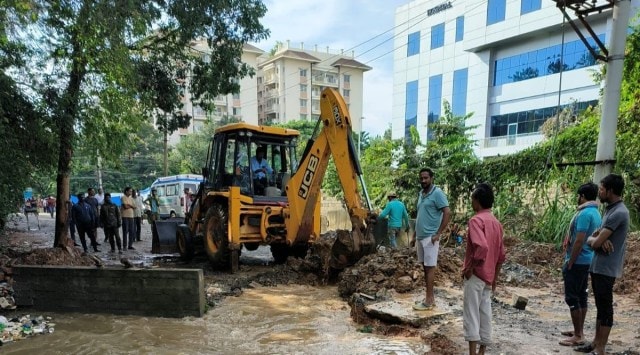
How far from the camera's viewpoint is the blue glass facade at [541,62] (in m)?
24.3

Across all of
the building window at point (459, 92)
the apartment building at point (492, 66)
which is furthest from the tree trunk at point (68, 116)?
the building window at point (459, 92)

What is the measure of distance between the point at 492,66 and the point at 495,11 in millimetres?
3562

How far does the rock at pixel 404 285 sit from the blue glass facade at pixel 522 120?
2317cm

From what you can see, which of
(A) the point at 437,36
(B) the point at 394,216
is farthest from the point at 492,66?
(B) the point at 394,216

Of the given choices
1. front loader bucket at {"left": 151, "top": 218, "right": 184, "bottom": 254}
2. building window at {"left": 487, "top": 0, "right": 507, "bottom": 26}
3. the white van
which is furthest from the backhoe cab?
building window at {"left": 487, "top": 0, "right": 507, "bottom": 26}

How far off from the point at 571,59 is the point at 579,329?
84.5 feet

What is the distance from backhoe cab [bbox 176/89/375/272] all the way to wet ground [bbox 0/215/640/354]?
0.57 m

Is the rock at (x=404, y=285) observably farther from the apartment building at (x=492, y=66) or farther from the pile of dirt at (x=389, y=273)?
the apartment building at (x=492, y=66)

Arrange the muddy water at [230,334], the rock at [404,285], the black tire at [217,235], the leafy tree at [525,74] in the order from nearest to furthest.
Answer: the muddy water at [230,334]
the rock at [404,285]
the black tire at [217,235]
the leafy tree at [525,74]

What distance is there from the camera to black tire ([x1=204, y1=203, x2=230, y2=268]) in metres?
8.04

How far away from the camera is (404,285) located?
19.7 feet

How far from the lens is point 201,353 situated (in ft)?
14.4

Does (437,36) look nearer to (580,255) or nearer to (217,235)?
(217,235)

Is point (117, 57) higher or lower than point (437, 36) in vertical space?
lower
